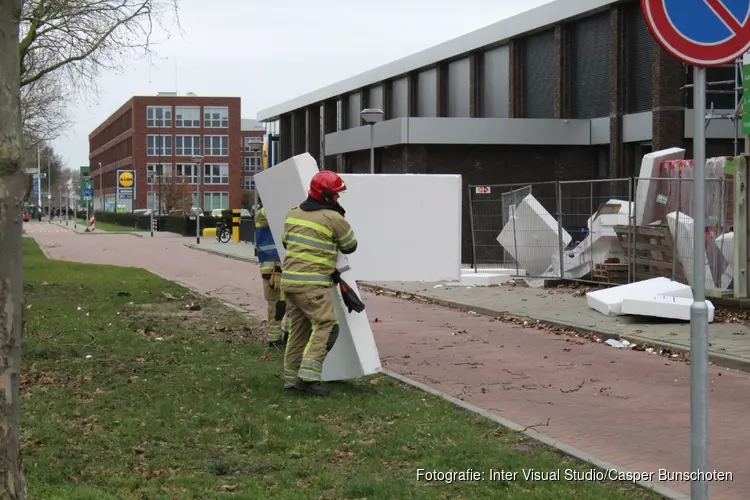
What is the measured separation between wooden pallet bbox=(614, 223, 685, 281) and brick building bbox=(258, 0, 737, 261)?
10651 mm

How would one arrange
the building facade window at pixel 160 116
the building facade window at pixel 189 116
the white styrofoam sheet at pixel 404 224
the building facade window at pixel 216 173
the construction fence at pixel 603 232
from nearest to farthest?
the white styrofoam sheet at pixel 404 224, the construction fence at pixel 603 232, the building facade window at pixel 216 173, the building facade window at pixel 160 116, the building facade window at pixel 189 116

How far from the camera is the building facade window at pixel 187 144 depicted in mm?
110312

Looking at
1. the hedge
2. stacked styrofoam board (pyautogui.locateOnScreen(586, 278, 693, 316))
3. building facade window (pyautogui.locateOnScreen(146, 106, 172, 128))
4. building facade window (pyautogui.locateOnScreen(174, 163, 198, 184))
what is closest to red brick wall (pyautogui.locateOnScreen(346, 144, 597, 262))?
stacked styrofoam board (pyautogui.locateOnScreen(586, 278, 693, 316))

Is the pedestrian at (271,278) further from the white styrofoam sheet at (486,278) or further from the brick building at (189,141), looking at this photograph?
the brick building at (189,141)

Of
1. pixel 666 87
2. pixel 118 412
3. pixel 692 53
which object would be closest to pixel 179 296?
pixel 118 412

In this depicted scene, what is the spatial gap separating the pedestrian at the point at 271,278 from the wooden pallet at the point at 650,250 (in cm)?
771

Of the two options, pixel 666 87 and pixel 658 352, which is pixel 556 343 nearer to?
pixel 658 352

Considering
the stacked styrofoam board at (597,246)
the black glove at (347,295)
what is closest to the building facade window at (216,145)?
the stacked styrofoam board at (597,246)

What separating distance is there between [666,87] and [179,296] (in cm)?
1664

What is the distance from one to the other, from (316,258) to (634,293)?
7568 mm

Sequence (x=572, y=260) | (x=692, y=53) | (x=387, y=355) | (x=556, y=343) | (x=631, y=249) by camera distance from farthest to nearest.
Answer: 1. (x=572, y=260)
2. (x=631, y=249)
3. (x=556, y=343)
4. (x=387, y=355)
5. (x=692, y=53)

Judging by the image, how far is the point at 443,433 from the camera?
647 centimetres

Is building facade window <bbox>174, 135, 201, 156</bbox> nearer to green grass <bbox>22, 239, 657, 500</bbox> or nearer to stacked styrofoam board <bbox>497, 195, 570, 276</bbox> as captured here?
stacked styrofoam board <bbox>497, 195, 570, 276</bbox>

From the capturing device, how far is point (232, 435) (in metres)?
6.42
